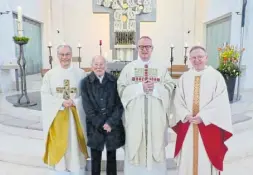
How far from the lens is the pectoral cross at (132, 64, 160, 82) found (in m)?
2.27

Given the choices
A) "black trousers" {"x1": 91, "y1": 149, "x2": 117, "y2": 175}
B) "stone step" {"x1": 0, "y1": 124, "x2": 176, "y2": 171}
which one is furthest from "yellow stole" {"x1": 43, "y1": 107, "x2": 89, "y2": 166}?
"stone step" {"x1": 0, "y1": 124, "x2": 176, "y2": 171}

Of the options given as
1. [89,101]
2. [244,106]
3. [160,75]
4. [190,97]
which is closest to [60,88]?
[89,101]

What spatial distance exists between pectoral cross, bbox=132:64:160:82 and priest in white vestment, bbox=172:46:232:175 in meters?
0.22

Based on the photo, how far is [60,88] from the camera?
2.27 meters

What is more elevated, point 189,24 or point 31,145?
point 189,24

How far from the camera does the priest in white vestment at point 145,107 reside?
2211 millimetres

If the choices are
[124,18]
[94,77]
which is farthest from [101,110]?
[124,18]

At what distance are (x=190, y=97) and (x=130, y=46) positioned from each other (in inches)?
143

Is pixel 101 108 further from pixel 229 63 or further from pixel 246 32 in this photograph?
pixel 246 32

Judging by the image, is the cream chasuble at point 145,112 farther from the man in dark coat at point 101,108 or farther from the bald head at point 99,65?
the bald head at point 99,65

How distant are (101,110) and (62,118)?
1.18 feet

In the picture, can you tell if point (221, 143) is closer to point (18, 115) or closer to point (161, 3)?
point (18, 115)

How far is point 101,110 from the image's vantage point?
2.20 metres

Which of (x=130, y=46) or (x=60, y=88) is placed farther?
(x=130, y=46)
